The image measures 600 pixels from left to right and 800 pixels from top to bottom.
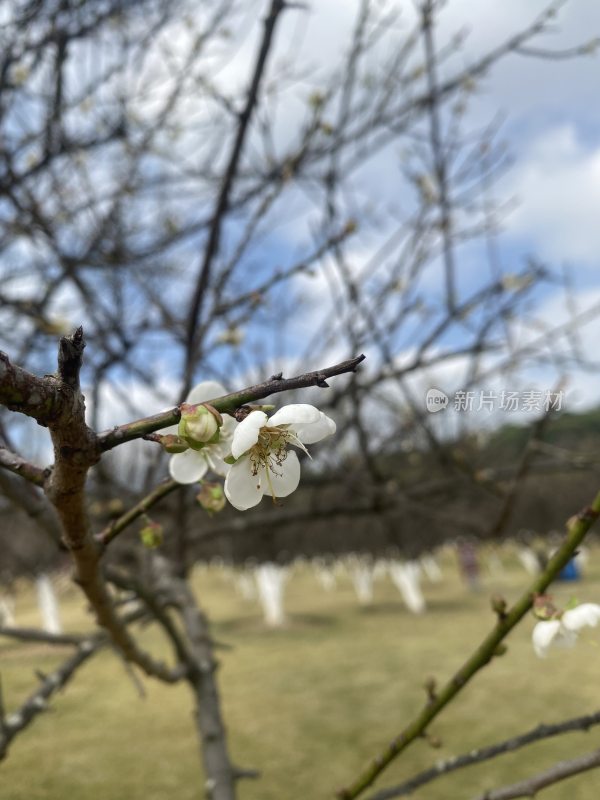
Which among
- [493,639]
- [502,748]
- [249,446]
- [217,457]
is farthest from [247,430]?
[502,748]

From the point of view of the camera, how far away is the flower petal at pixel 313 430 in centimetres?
45

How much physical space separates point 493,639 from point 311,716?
3874 millimetres

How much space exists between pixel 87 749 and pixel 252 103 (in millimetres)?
3633

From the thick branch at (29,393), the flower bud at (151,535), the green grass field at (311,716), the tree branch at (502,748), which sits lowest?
the green grass field at (311,716)

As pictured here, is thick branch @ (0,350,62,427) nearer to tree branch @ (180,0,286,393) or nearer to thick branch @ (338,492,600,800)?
thick branch @ (338,492,600,800)

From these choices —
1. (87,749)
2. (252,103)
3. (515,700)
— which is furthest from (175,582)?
→ (515,700)

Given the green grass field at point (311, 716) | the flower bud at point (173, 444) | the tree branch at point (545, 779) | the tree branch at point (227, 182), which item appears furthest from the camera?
the green grass field at point (311, 716)

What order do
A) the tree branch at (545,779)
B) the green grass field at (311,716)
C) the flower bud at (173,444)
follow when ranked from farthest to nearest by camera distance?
the green grass field at (311,716) < the tree branch at (545,779) < the flower bud at (173,444)

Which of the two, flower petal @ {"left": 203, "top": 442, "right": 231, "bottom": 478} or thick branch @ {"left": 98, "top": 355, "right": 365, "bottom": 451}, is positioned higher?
thick branch @ {"left": 98, "top": 355, "right": 365, "bottom": 451}

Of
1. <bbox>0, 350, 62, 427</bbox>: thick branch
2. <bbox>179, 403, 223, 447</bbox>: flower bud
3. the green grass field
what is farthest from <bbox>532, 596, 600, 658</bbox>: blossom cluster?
<bbox>0, 350, 62, 427</bbox>: thick branch

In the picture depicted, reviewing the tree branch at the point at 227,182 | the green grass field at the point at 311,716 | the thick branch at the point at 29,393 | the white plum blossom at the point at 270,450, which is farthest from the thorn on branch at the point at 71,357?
the tree branch at the point at 227,182

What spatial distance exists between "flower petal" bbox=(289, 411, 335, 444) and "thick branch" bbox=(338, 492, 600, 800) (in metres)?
0.33

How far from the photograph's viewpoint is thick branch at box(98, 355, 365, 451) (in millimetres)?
365

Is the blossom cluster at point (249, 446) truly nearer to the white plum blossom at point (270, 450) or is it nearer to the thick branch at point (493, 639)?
the white plum blossom at point (270, 450)
